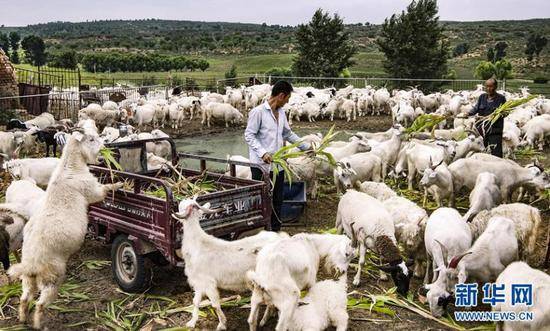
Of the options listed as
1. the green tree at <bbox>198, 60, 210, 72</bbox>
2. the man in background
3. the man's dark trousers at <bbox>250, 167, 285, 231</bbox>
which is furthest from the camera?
the green tree at <bbox>198, 60, 210, 72</bbox>

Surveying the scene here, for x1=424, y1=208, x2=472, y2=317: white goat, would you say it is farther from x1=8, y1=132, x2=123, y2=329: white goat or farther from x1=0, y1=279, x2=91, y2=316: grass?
x1=0, y1=279, x2=91, y2=316: grass

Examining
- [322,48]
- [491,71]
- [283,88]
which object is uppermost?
[322,48]

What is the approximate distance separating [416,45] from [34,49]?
4413 cm

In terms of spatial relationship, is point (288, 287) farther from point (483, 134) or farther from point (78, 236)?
point (483, 134)

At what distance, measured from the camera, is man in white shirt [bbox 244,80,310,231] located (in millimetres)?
6938

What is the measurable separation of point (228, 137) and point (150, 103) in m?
3.77

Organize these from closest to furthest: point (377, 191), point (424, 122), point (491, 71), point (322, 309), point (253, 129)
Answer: point (322, 309)
point (253, 129)
point (377, 191)
point (424, 122)
point (491, 71)

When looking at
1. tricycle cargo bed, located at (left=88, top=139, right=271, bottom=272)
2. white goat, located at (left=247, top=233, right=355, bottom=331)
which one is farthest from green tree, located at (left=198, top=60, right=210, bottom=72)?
white goat, located at (left=247, top=233, right=355, bottom=331)

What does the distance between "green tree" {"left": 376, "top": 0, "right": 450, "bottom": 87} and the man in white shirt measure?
1240 inches

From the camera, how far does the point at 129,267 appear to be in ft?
20.9

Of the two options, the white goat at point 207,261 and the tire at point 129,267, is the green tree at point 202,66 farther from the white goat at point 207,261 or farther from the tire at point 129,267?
the white goat at point 207,261

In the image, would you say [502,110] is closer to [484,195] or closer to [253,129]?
[484,195]

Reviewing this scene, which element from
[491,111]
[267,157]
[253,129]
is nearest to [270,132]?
[253,129]

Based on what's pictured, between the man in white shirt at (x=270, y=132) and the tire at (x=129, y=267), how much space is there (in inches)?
70.7
